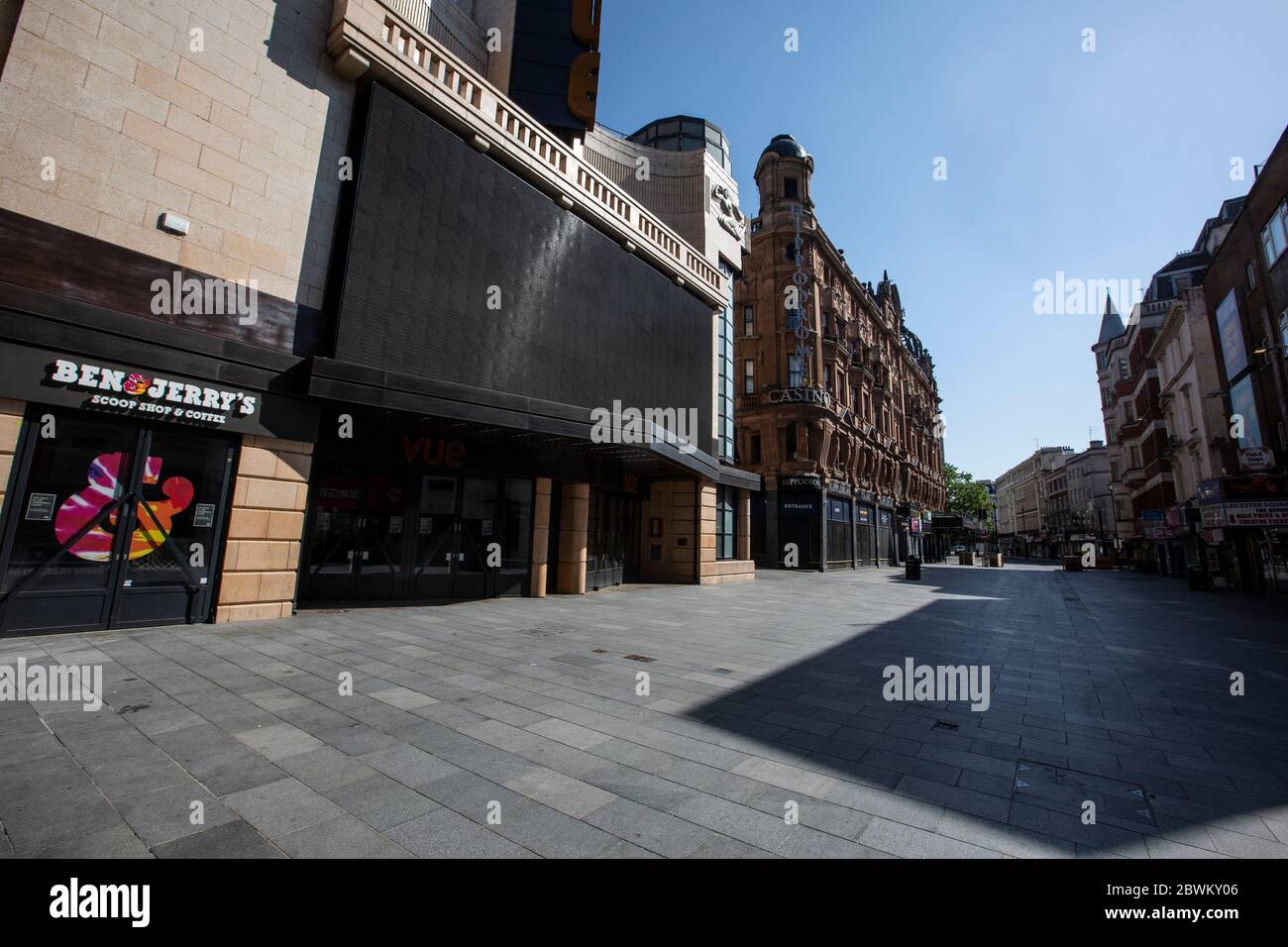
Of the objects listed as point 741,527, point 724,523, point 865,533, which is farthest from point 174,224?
point 865,533

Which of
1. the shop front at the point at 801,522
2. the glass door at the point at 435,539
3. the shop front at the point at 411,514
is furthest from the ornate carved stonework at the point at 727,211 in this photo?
the glass door at the point at 435,539

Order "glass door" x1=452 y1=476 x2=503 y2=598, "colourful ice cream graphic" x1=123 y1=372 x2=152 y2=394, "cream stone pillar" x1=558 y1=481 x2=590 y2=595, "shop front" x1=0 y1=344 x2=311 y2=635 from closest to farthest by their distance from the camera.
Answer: "shop front" x1=0 y1=344 x2=311 y2=635 < "colourful ice cream graphic" x1=123 y1=372 x2=152 y2=394 < "glass door" x1=452 y1=476 x2=503 y2=598 < "cream stone pillar" x1=558 y1=481 x2=590 y2=595

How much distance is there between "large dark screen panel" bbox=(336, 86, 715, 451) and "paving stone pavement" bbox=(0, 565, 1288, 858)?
649cm

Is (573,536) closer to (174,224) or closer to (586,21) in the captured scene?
(174,224)

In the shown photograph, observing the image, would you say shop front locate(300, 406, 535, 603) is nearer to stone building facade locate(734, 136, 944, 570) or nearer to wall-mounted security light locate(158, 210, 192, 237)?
wall-mounted security light locate(158, 210, 192, 237)

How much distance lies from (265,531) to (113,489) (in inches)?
85.4

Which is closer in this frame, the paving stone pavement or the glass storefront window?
the paving stone pavement

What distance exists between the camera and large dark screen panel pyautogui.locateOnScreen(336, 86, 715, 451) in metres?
11.3

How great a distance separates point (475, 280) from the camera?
12.9 meters

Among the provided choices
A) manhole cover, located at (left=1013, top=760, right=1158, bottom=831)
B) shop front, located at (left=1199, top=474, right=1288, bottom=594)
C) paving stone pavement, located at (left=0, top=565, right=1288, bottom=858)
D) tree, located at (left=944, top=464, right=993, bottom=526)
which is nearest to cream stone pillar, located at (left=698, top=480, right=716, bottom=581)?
paving stone pavement, located at (left=0, top=565, right=1288, bottom=858)

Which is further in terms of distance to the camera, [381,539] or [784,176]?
[784,176]

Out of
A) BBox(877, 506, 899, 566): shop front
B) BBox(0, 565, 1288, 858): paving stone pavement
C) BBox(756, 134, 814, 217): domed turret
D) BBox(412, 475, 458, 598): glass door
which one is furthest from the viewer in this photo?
BBox(877, 506, 899, 566): shop front
